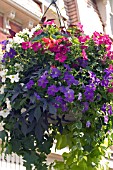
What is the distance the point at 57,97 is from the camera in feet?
11.2

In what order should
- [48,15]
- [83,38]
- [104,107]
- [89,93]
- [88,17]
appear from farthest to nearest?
[88,17], [48,15], [83,38], [104,107], [89,93]

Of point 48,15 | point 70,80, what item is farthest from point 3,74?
point 48,15

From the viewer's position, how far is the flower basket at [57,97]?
11.2ft

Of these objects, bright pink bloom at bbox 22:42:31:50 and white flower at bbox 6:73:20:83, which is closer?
white flower at bbox 6:73:20:83

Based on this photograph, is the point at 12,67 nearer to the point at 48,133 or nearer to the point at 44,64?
the point at 44,64

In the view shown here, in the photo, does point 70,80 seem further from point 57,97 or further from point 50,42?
point 50,42

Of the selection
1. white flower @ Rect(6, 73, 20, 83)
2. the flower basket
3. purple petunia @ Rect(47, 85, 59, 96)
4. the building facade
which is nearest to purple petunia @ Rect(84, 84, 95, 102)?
the flower basket

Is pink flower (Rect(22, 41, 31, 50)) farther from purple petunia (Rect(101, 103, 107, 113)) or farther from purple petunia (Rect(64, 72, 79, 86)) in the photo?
purple petunia (Rect(101, 103, 107, 113))

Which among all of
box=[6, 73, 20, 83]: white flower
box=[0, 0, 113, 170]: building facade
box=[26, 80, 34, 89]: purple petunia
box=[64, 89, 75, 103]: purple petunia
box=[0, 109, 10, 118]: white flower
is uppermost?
box=[0, 0, 113, 170]: building facade

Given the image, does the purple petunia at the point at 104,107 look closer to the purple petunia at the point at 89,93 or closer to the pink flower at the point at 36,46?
the purple petunia at the point at 89,93

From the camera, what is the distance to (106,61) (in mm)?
3773

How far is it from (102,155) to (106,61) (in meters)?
0.77

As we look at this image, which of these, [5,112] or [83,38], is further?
[83,38]

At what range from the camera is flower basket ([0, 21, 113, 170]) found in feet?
11.2
